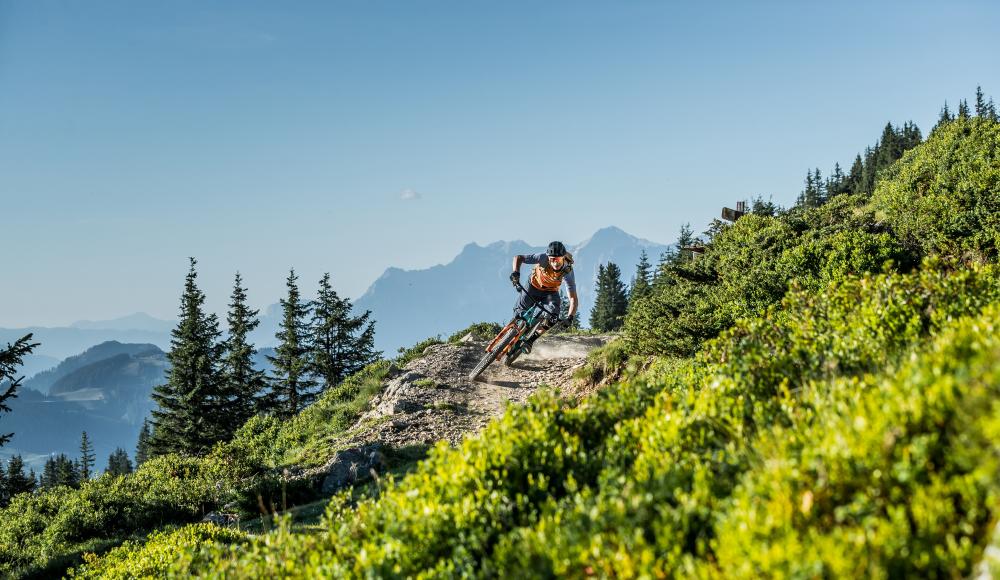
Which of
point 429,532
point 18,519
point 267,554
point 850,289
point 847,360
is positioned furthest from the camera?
point 18,519

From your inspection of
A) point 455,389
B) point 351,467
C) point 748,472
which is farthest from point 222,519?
point 748,472

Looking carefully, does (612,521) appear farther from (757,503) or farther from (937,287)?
(937,287)

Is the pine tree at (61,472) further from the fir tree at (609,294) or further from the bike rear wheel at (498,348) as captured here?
the bike rear wheel at (498,348)

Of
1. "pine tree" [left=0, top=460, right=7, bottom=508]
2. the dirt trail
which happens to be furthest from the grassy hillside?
"pine tree" [left=0, top=460, right=7, bottom=508]

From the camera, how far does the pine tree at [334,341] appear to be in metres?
45.6

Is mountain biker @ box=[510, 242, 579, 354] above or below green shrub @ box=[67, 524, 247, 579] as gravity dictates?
above

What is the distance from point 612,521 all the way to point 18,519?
17.3 meters

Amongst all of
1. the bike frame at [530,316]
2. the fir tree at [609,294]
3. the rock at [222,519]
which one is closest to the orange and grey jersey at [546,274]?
the bike frame at [530,316]

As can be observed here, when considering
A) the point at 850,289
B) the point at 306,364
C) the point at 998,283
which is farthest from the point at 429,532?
the point at 306,364

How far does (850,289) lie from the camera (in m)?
6.95

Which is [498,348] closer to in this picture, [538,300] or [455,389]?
[455,389]

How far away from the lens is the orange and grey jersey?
1470 cm

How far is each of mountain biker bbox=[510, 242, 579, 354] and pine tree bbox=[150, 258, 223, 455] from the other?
30637 millimetres

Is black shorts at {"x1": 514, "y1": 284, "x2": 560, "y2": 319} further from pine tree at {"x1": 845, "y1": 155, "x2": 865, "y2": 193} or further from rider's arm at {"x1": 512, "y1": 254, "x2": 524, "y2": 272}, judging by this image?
pine tree at {"x1": 845, "y1": 155, "x2": 865, "y2": 193}
